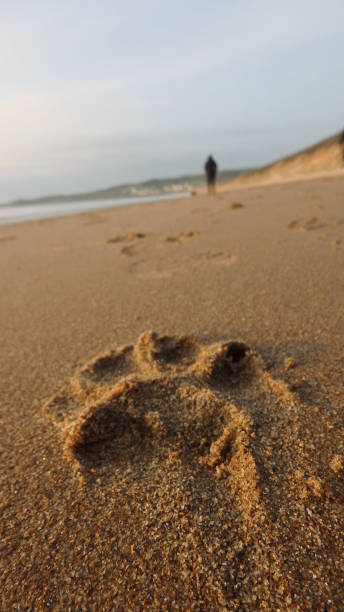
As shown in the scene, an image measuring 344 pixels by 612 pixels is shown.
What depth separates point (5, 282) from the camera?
233 cm

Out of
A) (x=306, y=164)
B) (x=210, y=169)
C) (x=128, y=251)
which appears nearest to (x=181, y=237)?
(x=128, y=251)

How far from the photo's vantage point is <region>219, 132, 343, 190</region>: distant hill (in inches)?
812

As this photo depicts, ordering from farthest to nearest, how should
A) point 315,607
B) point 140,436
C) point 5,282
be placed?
point 5,282, point 140,436, point 315,607

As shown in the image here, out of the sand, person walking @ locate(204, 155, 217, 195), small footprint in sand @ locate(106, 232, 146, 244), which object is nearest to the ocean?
person walking @ locate(204, 155, 217, 195)

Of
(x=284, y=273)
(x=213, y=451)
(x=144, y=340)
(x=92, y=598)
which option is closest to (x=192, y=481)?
(x=213, y=451)

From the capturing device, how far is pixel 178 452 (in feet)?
2.57

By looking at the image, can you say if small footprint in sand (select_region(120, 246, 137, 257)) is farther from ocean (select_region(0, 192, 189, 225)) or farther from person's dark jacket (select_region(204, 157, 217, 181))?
person's dark jacket (select_region(204, 157, 217, 181))

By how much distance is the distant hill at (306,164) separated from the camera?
20.6 meters

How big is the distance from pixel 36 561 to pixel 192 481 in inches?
12.4

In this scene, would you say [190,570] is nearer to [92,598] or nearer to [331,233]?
[92,598]

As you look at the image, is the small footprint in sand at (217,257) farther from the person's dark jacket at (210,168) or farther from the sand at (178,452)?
the person's dark jacket at (210,168)

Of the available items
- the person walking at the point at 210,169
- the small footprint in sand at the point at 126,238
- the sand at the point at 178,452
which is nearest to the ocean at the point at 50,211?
the person walking at the point at 210,169

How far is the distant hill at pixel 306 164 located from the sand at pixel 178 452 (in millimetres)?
20097

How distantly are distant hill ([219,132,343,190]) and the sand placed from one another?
20097 mm
